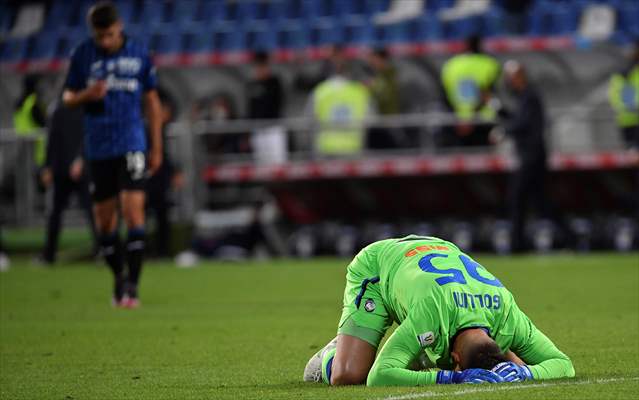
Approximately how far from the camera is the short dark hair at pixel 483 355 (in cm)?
605

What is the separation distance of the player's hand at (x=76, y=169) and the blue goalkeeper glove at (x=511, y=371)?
11.5 meters

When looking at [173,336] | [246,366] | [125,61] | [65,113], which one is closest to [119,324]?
[173,336]

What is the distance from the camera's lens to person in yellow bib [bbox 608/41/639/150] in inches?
783

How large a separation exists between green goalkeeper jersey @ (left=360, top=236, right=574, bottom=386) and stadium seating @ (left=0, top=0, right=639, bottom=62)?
17.7m

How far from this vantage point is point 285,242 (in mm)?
21469

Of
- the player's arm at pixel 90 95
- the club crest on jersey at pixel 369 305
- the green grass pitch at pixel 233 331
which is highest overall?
the player's arm at pixel 90 95

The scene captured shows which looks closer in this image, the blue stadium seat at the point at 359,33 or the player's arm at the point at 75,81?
the player's arm at the point at 75,81

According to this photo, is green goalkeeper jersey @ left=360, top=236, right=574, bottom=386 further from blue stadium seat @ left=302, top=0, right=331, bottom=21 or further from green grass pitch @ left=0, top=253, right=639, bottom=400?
blue stadium seat @ left=302, top=0, right=331, bottom=21

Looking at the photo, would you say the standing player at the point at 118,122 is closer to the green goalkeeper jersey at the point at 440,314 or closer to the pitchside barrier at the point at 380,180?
the green goalkeeper jersey at the point at 440,314

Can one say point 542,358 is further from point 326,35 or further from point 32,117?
point 326,35

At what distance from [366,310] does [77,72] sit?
18.3ft

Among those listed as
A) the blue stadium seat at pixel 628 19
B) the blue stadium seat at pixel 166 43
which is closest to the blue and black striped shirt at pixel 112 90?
the blue stadium seat at pixel 628 19

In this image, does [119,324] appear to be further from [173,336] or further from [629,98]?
[629,98]

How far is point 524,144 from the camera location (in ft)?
62.0
